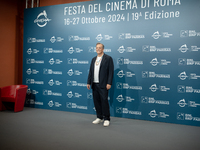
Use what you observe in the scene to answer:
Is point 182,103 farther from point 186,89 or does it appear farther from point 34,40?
point 34,40

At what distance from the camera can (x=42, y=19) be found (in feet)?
18.5

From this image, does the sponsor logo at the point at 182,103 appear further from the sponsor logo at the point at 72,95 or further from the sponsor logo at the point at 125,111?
the sponsor logo at the point at 72,95

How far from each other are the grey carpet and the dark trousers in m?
0.29

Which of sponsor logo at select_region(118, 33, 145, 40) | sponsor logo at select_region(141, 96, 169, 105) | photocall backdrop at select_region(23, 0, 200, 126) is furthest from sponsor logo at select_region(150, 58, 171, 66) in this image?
sponsor logo at select_region(141, 96, 169, 105)

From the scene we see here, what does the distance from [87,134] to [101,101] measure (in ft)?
3.06

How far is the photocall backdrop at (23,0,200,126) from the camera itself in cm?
420

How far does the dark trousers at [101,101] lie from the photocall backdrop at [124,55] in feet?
2.14

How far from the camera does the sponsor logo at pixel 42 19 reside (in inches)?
221

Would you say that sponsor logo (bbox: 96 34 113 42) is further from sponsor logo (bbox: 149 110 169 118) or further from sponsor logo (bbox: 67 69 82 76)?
sponsor logo (bbox: 149 110 169 118)

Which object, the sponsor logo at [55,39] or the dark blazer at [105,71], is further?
the sponsor logo at [55,39]

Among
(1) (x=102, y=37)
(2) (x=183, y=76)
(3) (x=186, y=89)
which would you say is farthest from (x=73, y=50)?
(3) (x=186, y=89)

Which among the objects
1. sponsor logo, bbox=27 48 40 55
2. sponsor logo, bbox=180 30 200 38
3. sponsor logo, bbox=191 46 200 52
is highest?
sponsor logo, bbox=180 30 200 38

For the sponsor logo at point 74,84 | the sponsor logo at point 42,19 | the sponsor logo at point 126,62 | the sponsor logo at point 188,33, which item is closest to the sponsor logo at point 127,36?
the sponsor logo at point 126,62

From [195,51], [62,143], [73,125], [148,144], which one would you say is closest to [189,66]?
[195,51]
